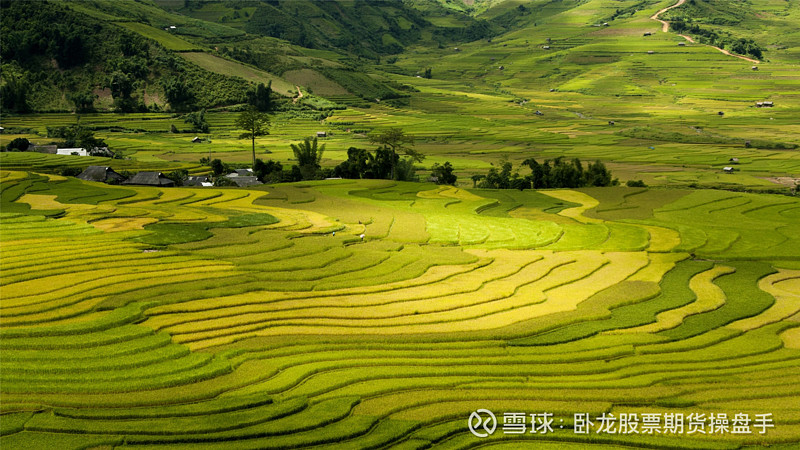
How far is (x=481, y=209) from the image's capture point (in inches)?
2630

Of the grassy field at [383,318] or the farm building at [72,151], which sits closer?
the grassy field at [383,318]

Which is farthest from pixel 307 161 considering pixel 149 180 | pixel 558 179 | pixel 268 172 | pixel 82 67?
pixel 82 67

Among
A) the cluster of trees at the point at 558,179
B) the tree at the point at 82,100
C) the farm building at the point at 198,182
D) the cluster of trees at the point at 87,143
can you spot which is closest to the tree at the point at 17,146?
the cluster of trees at the point at 87,143

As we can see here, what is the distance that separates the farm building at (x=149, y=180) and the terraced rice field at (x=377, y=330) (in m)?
16.3

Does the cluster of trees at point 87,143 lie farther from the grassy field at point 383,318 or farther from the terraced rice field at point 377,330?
the terraced rice field at point 377,330

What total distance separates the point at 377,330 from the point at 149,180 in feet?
170

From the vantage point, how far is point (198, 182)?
8044cm

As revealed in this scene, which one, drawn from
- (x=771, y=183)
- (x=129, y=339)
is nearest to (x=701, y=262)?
(x=129, y=339)

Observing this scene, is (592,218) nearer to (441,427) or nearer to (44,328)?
(441,427)

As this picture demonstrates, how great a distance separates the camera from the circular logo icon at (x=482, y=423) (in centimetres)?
2117

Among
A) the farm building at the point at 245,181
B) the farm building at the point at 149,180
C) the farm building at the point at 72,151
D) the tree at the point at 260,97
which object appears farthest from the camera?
the tree at the point at 260,97

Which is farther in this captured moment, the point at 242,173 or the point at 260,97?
the point at 260,97

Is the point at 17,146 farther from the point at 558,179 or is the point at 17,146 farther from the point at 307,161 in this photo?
the point at 558,179

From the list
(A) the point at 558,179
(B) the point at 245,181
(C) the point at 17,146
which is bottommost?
(B) the point at 245,181
